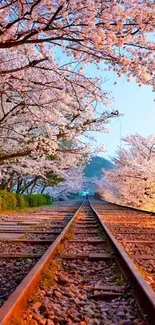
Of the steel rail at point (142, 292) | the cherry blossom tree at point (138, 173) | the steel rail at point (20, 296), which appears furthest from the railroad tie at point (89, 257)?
the cherry blossom tree at point (138, 173)

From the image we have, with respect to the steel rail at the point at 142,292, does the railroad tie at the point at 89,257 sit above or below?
above

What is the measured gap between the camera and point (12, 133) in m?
18.0

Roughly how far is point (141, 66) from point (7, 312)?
16.0ft

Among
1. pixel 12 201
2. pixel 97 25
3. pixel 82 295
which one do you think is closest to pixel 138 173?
pixel 12 201

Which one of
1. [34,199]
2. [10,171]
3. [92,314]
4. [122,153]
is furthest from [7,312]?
[122,153]

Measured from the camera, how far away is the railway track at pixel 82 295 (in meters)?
3.28

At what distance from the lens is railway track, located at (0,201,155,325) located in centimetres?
328

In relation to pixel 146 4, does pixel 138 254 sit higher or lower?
lower

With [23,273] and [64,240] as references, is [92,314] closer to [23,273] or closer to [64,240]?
[23,273]

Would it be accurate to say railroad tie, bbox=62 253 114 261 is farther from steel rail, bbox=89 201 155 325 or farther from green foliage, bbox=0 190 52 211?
green foliage, bbox=0 190 52 211

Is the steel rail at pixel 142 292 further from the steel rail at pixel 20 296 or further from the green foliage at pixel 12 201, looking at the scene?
the green foliage at pixel 12 201

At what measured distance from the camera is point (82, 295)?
412cm

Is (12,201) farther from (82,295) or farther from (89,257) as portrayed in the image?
(82,295)

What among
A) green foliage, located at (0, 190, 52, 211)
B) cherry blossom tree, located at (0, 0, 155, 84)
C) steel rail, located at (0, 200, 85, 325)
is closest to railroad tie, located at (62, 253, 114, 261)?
steel rail, located at (0, 200, 85, 325)
